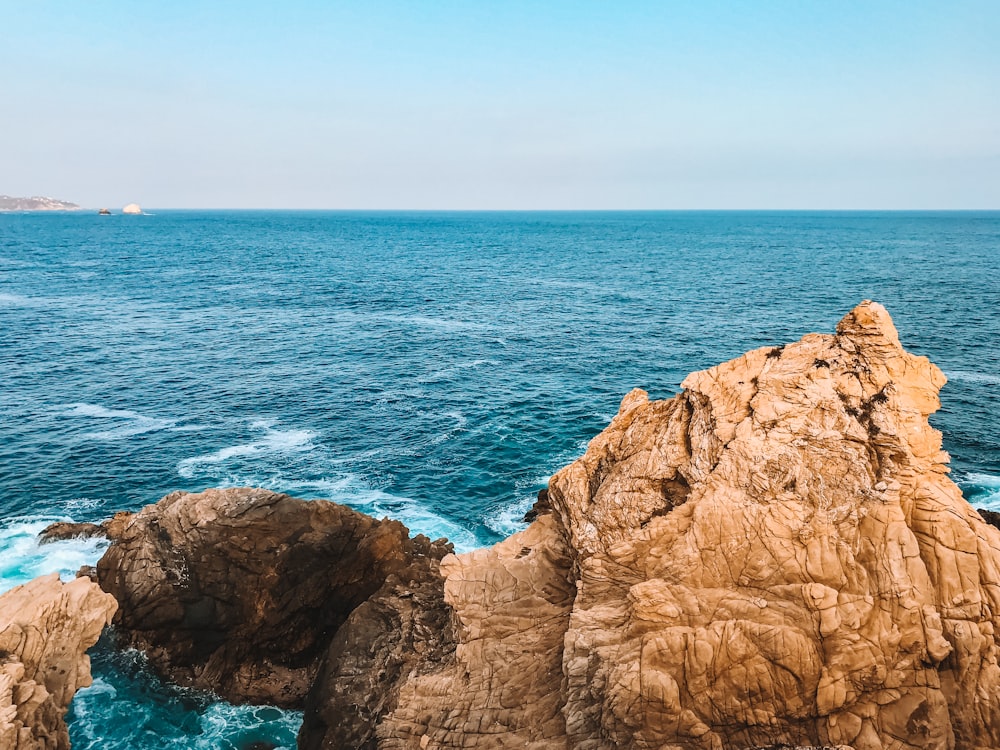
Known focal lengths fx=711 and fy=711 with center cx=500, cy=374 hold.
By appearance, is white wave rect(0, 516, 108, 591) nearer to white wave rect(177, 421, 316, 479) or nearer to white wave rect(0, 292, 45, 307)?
white wave rect(177, 421, 316, 479)

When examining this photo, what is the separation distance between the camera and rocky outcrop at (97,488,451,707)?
3203 centimetres

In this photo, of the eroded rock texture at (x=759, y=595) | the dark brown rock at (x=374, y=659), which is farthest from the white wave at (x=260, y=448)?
the eroded rock texture at (x=759, y=595)

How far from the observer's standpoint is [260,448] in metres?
55.4

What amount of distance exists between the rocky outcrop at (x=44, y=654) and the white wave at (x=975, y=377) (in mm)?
71502

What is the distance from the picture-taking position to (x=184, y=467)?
2039 inches

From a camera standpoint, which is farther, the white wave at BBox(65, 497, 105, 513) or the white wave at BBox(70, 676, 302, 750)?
the white wave at BBox(65, 497, 105, 513)

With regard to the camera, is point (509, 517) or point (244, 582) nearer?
point (244, 582)

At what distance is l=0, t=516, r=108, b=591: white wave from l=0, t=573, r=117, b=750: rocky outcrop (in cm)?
1566

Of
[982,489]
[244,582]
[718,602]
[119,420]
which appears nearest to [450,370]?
[119,420]

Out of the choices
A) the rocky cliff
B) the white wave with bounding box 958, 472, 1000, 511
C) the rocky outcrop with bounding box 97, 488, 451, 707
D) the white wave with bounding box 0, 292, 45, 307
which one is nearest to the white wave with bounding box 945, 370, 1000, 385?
the white wave with bounding box 958, 472, 1000, 511

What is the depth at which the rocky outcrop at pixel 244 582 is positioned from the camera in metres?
32.0

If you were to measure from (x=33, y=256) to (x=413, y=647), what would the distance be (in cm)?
19212

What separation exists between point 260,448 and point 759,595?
142ft

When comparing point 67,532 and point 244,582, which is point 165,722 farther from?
point 67,532
